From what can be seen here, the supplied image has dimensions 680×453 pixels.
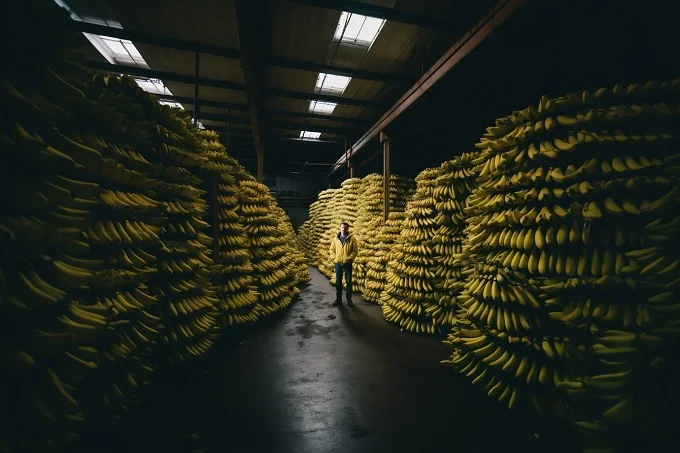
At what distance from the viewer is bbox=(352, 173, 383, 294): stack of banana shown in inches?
286

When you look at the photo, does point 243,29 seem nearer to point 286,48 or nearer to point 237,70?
point 286,48

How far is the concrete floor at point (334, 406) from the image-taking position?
2195 mm

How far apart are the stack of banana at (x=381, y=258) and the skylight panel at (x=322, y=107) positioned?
353cm

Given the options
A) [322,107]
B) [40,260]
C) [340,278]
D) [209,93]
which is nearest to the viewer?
[40,260]

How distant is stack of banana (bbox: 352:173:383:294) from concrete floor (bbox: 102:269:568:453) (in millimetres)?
3276

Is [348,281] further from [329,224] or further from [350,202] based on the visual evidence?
[329,224]

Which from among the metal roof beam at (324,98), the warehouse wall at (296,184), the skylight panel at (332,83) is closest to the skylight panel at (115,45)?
the metal roof beam at (324,98)

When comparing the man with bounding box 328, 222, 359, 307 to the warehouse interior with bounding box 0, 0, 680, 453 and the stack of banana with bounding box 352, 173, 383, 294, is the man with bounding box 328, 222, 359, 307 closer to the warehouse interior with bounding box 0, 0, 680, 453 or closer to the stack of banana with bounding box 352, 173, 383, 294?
the stack of banana with bounding box 352, 173, 383, 294

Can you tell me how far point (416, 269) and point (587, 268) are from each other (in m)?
2.51

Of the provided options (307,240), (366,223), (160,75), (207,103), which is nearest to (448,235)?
(366,223)

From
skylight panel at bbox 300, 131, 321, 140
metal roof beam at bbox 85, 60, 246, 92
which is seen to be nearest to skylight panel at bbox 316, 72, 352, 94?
metal roof beam at bbox 85, 60, 246, 92

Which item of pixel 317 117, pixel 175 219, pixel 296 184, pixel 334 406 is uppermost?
pixel 296 184

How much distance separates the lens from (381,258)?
6.34 metres

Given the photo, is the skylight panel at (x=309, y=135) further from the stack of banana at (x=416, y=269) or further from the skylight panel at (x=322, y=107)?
the stack of banana at (x=416, y=269)
